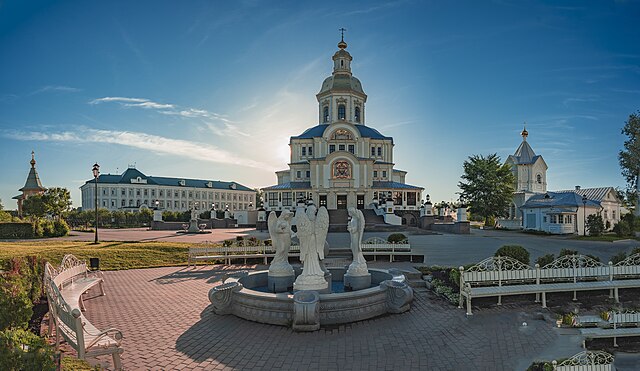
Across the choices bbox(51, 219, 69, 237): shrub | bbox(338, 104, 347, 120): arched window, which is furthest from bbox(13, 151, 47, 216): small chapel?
bbox(338, 104, 347, 120): arched window

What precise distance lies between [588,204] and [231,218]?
39.8 m

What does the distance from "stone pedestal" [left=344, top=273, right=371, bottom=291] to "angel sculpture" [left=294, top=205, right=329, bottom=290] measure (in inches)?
61.7

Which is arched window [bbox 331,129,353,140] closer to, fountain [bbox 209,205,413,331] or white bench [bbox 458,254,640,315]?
fountain [bbox 209,205,413,331]

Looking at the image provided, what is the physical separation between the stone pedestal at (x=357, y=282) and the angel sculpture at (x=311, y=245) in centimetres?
157

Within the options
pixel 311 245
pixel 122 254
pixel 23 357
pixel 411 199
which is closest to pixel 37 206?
pixel 122 254

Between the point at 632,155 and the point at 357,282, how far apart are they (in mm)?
35478

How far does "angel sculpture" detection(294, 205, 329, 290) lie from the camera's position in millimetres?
8461

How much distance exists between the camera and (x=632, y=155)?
106 ft

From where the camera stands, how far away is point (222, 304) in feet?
26.8

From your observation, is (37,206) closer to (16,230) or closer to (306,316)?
(16,230)

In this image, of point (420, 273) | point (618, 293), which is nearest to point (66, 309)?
point (420, 273)

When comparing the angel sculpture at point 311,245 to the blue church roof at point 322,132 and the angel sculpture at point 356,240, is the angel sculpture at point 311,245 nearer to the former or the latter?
the angel sculpture at point 356,240

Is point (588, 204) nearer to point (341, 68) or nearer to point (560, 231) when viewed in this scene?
point (560, 231)

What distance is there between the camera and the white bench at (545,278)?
348 inches
